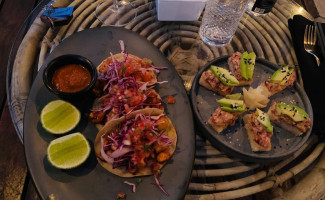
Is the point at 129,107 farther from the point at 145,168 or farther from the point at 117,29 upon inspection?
the point at 117,29

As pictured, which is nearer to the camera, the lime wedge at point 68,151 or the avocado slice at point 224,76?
the lime wedge at point 68,151

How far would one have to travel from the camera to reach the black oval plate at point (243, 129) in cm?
181

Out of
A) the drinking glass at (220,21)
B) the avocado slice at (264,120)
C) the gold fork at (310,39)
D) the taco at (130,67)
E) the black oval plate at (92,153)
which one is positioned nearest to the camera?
the black oval plate at (92,153)

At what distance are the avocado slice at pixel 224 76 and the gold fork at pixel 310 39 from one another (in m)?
0.90

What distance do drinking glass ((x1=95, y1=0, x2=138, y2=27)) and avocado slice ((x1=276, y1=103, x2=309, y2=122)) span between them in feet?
5.29

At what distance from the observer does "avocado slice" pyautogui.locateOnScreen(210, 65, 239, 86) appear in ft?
6.50

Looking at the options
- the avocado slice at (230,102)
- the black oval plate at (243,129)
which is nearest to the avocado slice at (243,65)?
the black oval plate at (243,129)

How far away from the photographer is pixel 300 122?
1865mm

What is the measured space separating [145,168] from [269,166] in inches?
38.9

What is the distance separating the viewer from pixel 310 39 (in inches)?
94.6

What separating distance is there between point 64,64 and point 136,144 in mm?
830

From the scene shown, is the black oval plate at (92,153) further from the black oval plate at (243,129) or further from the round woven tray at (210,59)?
the round woven tray at (210,59)

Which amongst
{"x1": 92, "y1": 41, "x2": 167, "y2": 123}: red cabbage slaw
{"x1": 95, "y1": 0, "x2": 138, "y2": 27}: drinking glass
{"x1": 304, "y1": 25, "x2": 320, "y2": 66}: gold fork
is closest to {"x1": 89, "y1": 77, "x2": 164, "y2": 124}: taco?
{"x1": 92, "y1": 41, "x2": 167, "y2": 123}: red cabbage slaw

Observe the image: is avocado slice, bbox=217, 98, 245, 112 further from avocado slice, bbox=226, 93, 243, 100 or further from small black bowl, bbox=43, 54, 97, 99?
small black bowl, bbox=43, 54, 97, 99
